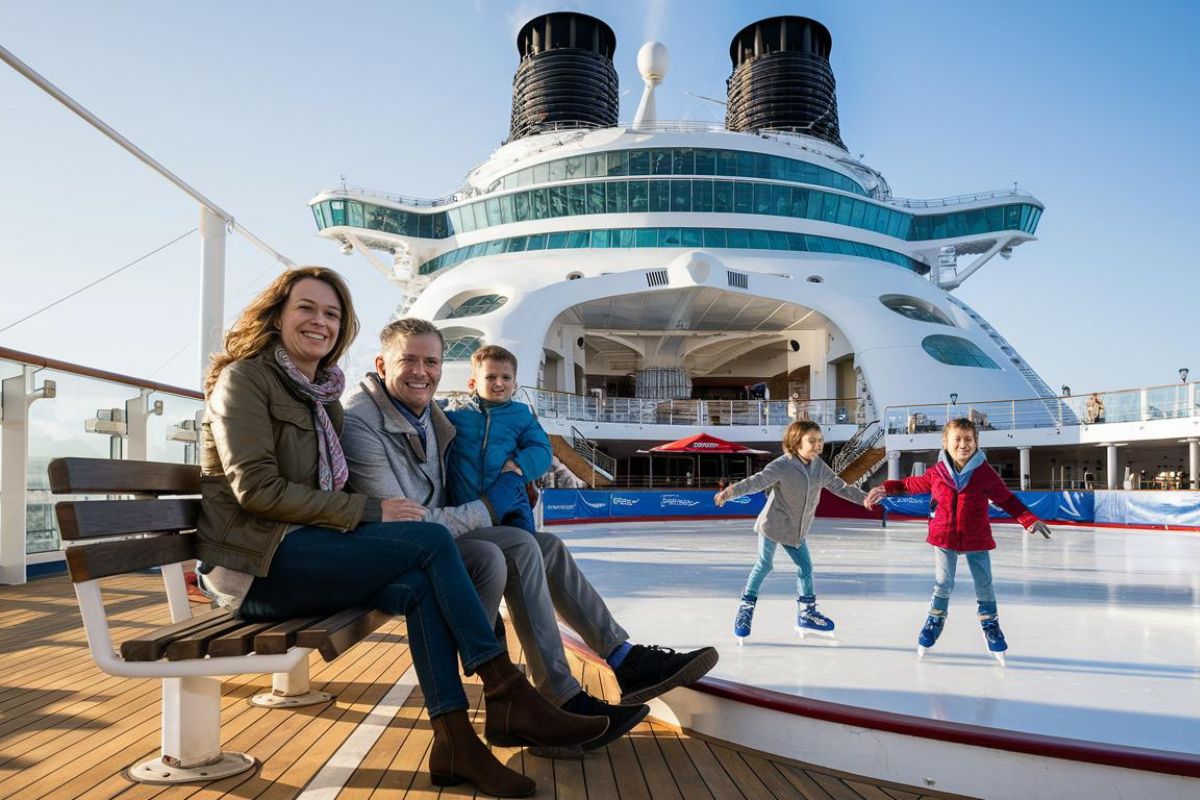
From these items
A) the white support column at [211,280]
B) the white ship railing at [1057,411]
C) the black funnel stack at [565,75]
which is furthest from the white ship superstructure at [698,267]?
the white support column at [211,280]

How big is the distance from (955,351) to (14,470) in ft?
87.1

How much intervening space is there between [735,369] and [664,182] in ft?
39.7

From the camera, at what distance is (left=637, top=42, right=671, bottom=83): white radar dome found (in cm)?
3741

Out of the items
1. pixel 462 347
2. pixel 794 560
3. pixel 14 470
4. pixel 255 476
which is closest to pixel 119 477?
pixel 255 476

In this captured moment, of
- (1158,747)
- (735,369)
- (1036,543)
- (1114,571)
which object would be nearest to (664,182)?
(735,369)

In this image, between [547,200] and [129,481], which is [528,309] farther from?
[129,481]

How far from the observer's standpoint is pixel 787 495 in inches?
188

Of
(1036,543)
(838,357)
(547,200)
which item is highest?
(547,200)

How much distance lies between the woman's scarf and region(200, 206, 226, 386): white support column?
4.48 metres

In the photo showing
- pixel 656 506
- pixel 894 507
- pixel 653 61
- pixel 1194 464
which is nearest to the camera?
pixel 1194 464

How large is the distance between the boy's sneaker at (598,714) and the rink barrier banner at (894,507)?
13873 mm

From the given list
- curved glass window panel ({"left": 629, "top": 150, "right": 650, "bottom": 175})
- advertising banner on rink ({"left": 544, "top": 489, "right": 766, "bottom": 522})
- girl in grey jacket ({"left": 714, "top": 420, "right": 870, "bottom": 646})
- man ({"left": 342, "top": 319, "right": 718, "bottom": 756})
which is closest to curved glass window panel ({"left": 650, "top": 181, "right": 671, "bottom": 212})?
curved glass window panel ({"left": 629, "top": 150, "right": 650, "bottom": 175})

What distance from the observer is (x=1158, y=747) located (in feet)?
8.82

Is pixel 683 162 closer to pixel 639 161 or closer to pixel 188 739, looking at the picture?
pixel 639 161
